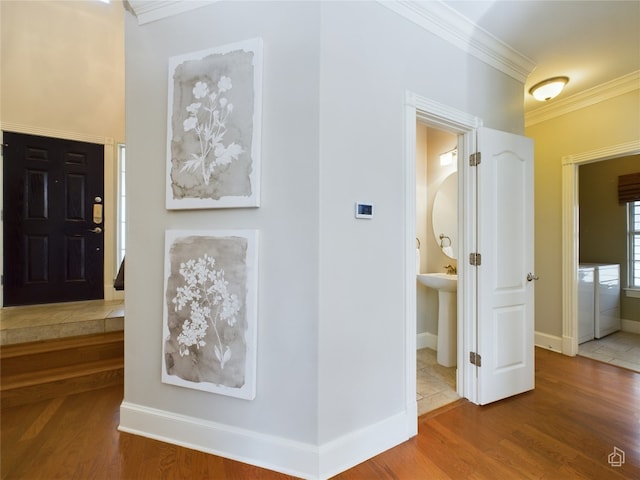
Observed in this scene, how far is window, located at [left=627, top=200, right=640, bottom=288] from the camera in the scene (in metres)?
3.78

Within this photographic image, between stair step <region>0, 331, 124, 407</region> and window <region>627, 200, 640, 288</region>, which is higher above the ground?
window <region>627, 200, 640, 288</region>

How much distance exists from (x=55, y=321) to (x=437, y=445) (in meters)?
3.20

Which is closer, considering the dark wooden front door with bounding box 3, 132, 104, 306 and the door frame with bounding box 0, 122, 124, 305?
the dark wooden front door with bounding box 3, 132, 104, 306

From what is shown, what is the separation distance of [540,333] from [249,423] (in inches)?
133

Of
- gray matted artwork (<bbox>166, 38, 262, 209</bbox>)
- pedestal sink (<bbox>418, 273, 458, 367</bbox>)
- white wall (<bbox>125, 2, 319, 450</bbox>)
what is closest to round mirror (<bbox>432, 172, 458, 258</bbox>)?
pedestal sink (<bbox>418, 273, 458, 367</bbox>)

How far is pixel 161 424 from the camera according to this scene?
1719 mm

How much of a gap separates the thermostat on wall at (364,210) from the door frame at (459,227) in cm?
30

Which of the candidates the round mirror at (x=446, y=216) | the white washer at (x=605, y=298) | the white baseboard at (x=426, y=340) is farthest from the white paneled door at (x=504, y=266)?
the white washer at (x=605, y=298)

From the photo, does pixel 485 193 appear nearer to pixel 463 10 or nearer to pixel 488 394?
pixel 463 10

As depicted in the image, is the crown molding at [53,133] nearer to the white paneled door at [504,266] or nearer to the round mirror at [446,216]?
the round mirror at [446,216]

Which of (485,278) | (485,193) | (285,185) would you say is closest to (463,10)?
(485,193)

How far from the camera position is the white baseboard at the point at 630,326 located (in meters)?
3.71

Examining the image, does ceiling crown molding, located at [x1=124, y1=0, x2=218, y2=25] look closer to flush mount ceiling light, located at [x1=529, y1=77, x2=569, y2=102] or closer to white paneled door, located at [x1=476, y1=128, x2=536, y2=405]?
white paneled door, located at [x1=476, y1=128, x2=536, y2=405]

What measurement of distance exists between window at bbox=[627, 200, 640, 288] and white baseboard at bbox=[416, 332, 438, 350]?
3.03 metres
